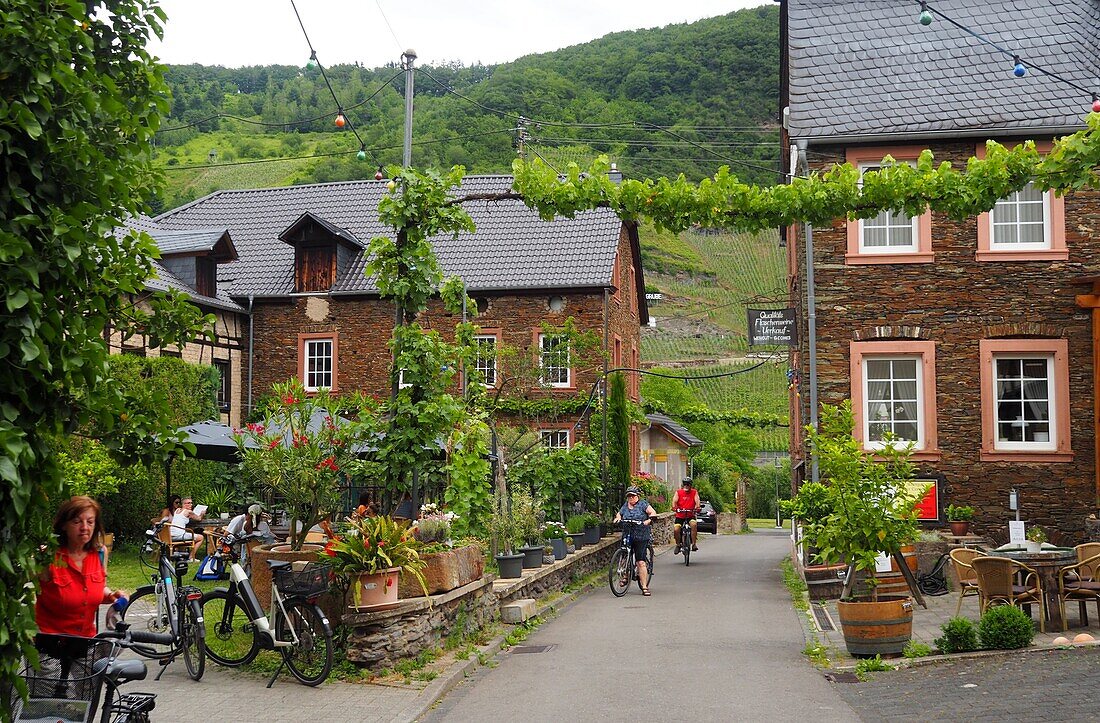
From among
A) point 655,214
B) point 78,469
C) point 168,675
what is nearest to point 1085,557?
point 655,214

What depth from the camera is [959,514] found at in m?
17.5

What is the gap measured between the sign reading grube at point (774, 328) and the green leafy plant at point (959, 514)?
3598mm

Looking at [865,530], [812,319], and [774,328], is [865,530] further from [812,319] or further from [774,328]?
[774,328]

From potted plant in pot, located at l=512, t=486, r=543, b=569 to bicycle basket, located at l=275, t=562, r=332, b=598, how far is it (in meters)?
7.04

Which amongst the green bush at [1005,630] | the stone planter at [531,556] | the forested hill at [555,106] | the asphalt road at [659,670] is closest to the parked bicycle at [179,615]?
the asphalt road at [659,670]

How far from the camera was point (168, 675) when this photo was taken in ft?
33.0

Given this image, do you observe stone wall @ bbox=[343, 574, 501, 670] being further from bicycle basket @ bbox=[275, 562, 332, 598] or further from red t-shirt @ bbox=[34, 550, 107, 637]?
red t-shirt @ bbox=[34, 550, 107, 637]

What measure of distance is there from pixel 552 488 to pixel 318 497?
39.5 ft

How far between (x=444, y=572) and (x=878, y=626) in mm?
Answer: 4258

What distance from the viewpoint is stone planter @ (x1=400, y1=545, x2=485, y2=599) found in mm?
10656

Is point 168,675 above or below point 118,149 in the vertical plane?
below

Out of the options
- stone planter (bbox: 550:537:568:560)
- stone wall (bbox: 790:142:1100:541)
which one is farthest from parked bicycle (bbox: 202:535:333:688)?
stone wall (bbox: 790:142:1100:541)

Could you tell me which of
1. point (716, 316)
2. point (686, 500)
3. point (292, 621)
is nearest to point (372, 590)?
point (292, 621)

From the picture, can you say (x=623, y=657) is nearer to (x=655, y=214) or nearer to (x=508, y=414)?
(x=655, y=214)
